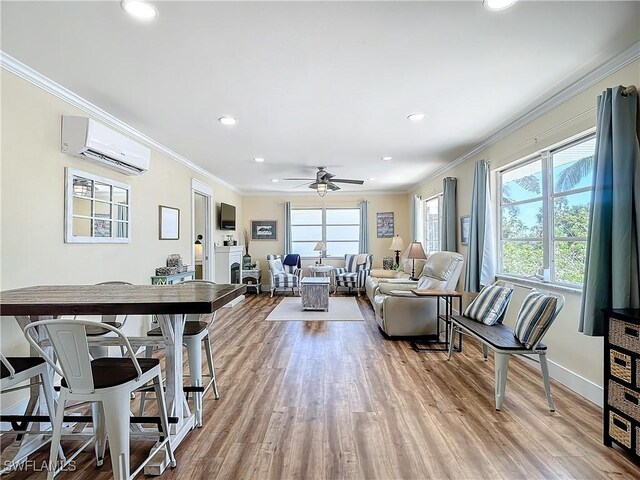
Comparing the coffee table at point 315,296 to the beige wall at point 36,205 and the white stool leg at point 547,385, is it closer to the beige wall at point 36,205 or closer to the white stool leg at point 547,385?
the beige wall at point 36,205

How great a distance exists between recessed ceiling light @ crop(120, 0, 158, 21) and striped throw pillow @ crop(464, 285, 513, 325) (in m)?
3.43

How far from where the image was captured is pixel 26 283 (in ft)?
8.06

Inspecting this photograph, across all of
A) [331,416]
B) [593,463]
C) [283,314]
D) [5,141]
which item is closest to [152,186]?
[5,141]

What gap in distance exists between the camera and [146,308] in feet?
5.80

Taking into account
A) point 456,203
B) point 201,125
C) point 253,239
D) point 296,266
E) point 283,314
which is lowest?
point 283,314

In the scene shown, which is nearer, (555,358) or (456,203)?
(555,358)

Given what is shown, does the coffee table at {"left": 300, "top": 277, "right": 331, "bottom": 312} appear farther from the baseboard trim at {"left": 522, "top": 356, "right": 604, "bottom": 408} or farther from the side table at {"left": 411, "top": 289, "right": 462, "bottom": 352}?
the baseboard trim at {"left": 522, "top": 356, "right": 604, "bottom": 408}

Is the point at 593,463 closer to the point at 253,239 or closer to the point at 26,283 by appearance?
the point at 26,283

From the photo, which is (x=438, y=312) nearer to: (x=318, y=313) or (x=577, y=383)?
(x=577, y=383)

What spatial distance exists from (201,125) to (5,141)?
1.70 m

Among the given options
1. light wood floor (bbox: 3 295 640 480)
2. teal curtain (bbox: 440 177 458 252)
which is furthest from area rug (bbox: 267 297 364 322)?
teal curtain (bbox: 440 177 458 252)

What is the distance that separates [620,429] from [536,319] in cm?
76

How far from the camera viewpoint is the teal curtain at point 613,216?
2.17 metres

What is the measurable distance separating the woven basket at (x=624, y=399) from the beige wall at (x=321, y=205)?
6693 millimetres
